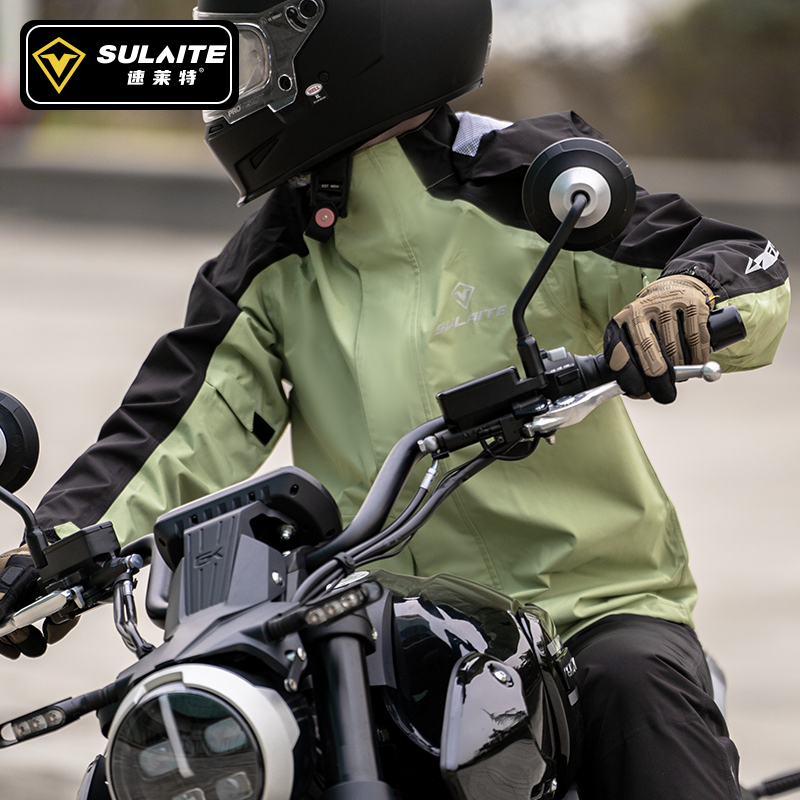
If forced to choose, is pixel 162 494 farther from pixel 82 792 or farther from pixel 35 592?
pixel 82 792

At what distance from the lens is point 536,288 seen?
1388 millimetres

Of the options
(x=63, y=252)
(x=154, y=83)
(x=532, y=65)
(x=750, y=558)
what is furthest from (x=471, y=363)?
(x=532, y=65)

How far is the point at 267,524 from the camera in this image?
4.45 feet

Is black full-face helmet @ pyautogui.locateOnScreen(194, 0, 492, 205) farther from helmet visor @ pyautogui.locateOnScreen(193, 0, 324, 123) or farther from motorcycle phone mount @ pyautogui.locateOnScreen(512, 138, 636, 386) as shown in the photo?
motorcycle phone mount @ pyautogui.locateOnScreen(512, 138, 636, 386)

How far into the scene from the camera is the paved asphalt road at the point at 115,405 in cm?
359

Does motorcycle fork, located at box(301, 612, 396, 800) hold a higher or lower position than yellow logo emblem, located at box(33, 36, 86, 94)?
lower

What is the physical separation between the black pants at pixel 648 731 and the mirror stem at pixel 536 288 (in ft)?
1.49

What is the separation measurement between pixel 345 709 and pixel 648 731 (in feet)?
1.80

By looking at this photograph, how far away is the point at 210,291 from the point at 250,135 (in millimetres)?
272

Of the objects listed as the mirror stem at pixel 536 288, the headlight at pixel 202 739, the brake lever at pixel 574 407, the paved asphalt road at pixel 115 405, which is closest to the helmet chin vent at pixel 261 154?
the mirror stem at pixel 536 288

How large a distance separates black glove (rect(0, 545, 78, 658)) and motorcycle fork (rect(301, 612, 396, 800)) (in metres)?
0.54

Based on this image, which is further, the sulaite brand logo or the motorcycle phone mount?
the sulaite brand logo

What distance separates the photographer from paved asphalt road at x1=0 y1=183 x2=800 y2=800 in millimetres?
3590

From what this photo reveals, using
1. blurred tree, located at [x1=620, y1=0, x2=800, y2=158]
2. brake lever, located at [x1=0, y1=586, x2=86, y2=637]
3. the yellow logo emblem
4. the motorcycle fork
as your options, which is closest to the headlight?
the motorcycle fork
